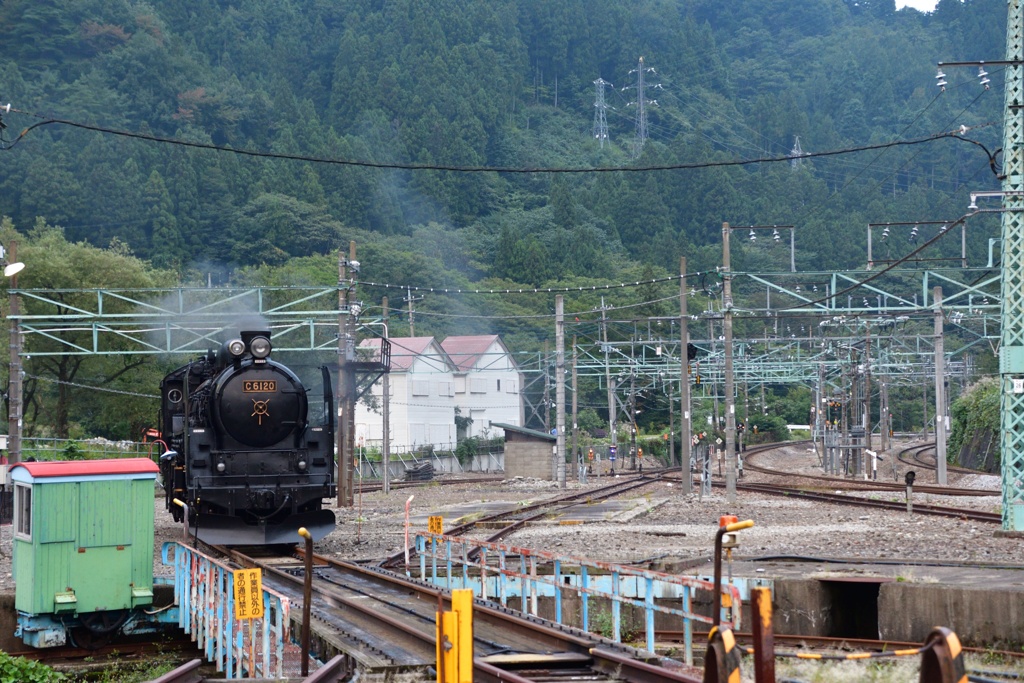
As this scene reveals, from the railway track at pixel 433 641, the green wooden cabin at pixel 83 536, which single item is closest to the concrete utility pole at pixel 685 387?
the railway track at pixel 433 641

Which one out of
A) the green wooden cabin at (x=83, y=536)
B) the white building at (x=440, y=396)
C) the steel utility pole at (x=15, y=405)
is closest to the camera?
the green wooden cabin at (x=83, y=536)

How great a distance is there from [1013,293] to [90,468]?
15048 mm

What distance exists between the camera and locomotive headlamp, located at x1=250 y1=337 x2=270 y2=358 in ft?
63.6

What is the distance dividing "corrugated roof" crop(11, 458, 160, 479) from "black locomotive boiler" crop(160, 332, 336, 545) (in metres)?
4.08

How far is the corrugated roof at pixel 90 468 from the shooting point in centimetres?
1383

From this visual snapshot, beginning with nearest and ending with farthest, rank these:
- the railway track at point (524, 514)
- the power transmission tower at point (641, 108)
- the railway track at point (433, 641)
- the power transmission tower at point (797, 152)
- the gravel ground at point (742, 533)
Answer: the railway track at point (433, 641)
the gravel ground at point (742, 533)
the railway track at point (524, 514)
the power transmission tower at point (797, 152)
the power transmission tower at point (641, 108)

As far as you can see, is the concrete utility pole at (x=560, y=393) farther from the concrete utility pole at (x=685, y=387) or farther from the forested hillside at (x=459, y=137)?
the forested hillside at (x=459, y=137)

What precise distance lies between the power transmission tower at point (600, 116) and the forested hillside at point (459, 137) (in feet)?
3.91

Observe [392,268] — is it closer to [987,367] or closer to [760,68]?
[987,367]

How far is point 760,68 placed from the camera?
167125 millimetres

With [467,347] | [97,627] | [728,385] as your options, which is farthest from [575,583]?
[467,347]

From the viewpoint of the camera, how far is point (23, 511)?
47.2 feet

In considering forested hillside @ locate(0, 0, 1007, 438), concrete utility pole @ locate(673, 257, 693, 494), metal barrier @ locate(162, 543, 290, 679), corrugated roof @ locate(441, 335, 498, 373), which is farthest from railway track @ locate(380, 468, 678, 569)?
corrugated roof @ locate(441, 335, 498, 373)

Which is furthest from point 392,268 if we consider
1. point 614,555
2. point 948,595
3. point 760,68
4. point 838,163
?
point 760,68
